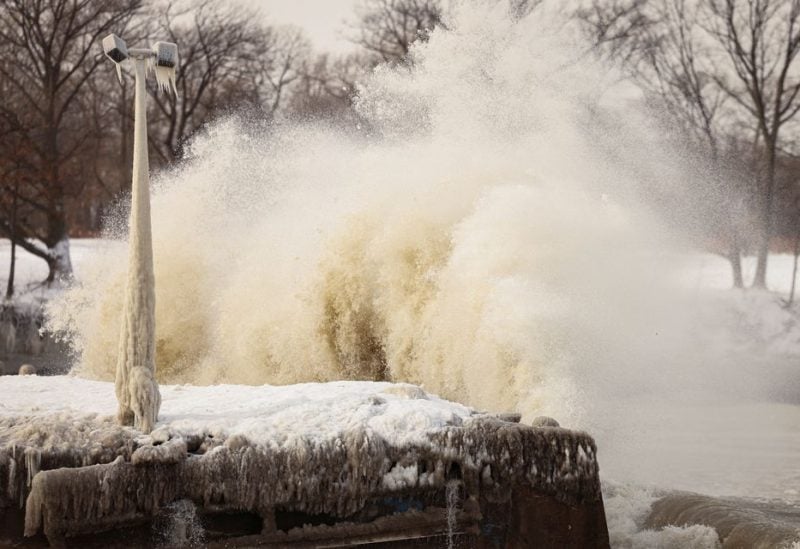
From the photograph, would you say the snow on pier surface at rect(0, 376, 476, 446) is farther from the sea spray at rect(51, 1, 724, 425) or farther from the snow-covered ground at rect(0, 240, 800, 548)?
the sea spray at rect(51, 1, 724, 425)

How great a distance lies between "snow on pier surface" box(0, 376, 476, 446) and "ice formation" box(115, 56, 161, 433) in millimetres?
283

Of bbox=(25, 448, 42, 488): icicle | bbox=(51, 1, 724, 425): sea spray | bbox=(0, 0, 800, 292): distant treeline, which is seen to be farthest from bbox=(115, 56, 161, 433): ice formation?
bbox=(0, 0, 800, 292): distant treeline

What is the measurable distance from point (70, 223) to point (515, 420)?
149 ft

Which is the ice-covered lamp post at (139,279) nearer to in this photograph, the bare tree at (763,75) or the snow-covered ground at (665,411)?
the snow-covered ground at (665,411)

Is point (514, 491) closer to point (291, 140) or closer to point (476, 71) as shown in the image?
point (476, 71)

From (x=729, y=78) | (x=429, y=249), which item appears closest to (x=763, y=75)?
(x=729, y=78)

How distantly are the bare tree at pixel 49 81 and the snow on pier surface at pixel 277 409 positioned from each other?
2499 cm

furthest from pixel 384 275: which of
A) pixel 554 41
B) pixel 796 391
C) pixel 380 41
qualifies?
pixel 380 41

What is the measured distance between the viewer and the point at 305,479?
20.3 ft

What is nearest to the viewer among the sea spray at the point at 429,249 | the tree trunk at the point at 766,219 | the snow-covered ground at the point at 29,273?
the sea spray at the point at 429,249

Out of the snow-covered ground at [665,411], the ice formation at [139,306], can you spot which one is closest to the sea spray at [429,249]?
the snow-covered ground at [665,411]

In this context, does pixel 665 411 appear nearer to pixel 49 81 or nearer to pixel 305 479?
pixel 305 479

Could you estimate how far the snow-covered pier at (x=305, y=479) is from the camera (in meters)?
5.95

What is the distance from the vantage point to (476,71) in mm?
15688
